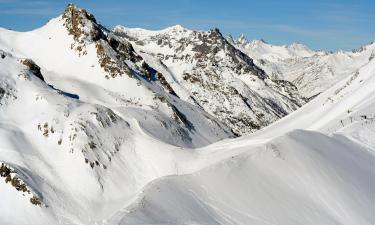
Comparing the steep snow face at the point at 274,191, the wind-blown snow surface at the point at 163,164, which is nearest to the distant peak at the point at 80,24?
the wind-blown snow surface at the point at 163,164

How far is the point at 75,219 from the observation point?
32.8 m

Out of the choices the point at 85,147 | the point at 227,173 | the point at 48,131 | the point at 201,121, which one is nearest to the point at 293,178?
the point at 227,173

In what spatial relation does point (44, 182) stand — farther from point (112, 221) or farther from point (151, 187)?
point (112, 221)

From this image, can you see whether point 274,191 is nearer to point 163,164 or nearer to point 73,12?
point 163,164

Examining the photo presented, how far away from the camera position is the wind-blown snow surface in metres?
25.7

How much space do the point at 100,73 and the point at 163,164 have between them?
28.9 metres

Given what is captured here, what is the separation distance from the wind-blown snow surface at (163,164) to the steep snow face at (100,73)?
2.13 feet

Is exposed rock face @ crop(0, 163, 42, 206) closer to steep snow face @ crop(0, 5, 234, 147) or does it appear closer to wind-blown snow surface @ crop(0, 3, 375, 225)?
wind-blown snow surface @ crop(0, 3, 375, 225)

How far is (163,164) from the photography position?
132 feet

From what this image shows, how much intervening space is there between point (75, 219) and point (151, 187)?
897 centimetres

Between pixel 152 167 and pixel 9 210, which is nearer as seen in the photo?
pixel 9 210

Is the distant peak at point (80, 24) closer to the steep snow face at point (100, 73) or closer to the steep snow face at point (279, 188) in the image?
the steep snow face at point (100, 73)

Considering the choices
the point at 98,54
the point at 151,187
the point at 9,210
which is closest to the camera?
the point at 151,187

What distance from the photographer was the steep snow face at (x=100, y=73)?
58.9 m
